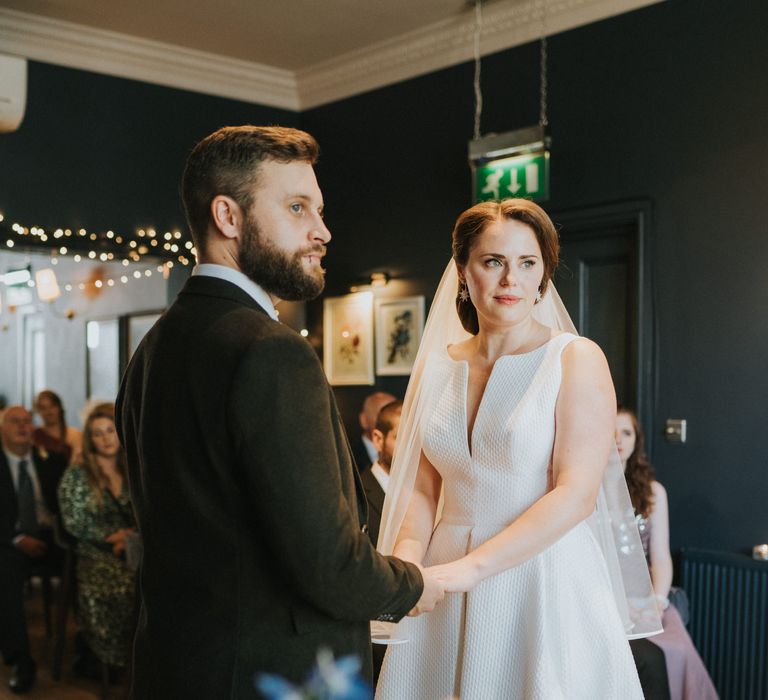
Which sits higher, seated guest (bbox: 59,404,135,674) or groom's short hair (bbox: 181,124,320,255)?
groom's short hair (bbox: 181,124,320,255)

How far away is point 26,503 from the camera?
22.1 ft

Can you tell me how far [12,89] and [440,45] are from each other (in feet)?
8.26

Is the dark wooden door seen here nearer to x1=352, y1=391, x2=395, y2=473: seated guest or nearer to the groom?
x1=352, y1=391, x2=395, y2=473: seated guest

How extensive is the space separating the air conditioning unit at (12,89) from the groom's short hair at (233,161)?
4129mm

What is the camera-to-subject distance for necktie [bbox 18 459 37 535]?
6715 millimetres

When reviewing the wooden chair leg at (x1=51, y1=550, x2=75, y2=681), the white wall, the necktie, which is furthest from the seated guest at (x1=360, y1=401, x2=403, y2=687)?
the white wall

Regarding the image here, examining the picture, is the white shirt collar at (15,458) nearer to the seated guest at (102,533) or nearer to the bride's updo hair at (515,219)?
the seated guest at (102,533)

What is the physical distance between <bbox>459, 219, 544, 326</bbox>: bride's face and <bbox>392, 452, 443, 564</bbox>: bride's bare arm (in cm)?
44

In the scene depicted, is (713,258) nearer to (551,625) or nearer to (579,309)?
(579,309)

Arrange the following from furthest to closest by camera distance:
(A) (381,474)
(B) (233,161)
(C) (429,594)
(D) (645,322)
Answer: (D) (645,322) < (A) (381,474) < (C) (429,594) < (B) (233,161)

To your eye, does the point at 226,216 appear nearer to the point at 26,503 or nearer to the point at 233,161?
the point at 233,161

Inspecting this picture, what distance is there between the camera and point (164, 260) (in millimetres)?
6383

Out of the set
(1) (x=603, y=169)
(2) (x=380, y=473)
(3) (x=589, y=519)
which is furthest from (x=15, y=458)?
(3) (x=589, y=519)

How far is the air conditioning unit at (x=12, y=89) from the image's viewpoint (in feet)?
17.5
